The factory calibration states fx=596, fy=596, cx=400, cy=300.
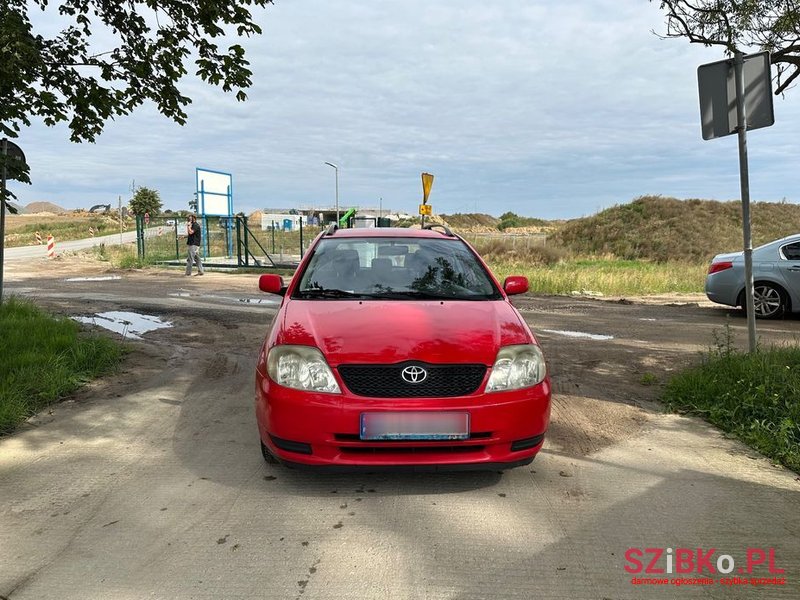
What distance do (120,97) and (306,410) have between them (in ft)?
16.9

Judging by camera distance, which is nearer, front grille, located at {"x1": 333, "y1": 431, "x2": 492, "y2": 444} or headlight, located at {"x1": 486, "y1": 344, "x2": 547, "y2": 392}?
front grille, located at {"x1": 333, "y1": 431, "x2": 492, "y2": 444}

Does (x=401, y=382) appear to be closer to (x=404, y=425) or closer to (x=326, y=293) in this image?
(x=404, y=425)

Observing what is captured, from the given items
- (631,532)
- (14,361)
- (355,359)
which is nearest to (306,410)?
(355,359)

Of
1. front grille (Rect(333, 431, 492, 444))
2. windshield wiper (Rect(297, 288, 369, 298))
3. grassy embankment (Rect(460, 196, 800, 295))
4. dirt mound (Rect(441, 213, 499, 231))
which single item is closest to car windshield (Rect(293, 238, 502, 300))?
windshield wiper (Rect(297, 288, 369, 298))

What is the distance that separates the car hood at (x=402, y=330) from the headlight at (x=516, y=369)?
0.16 ft

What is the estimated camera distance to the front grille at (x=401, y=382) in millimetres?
3307

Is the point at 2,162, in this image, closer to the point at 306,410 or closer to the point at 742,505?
the point at 306,410

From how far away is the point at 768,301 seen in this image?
1025 cm

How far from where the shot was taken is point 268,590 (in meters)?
2.55

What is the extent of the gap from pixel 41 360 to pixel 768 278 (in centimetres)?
1078

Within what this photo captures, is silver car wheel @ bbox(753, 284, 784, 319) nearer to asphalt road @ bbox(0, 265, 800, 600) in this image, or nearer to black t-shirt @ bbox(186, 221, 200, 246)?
asphalt road @ bbox(0, 265, 800, 600)

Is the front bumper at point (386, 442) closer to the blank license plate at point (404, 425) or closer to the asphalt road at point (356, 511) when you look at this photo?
the blank license plate at point (404, 425)

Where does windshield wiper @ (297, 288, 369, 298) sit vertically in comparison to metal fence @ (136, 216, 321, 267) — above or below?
below

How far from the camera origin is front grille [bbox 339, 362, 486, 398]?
3.31 meters
